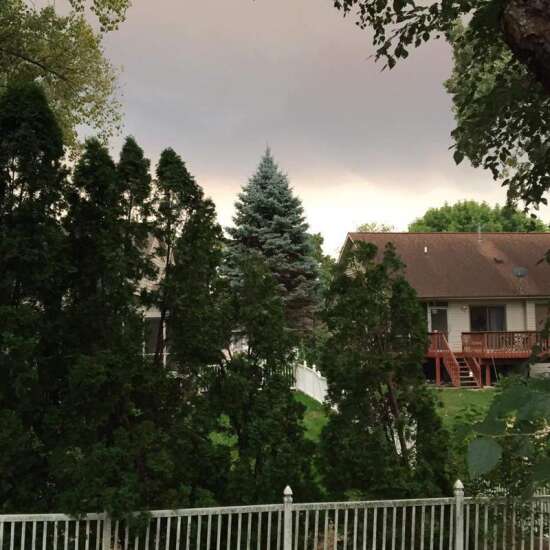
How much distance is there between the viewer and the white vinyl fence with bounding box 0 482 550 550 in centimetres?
629

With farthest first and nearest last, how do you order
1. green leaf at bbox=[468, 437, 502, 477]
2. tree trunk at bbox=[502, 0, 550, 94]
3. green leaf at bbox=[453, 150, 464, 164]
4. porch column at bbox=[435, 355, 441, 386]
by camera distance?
porch column at bbox=[435, 355, 441, 386], green leaf at bbox=[453, 150, 464, 164], tree trunk at bbox=[502, 0, 550, 94], green leaf at bbox=[468, 437, 502, 477]

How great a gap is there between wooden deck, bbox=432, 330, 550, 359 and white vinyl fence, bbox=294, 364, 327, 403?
584cm

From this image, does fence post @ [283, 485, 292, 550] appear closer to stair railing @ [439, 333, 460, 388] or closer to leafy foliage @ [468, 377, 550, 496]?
leafy foliage @ [468, 377, 550, 496]

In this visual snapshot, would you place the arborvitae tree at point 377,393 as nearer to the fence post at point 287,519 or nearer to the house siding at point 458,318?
the fence post at point 287,519

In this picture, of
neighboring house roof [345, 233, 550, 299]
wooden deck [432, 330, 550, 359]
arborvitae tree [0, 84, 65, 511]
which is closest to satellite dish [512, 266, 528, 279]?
neighboring house roof [345, 233, 550, 299]

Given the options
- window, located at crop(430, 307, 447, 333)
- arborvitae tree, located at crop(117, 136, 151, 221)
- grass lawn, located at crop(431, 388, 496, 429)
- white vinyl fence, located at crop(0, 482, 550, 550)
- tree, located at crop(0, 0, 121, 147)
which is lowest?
white vinyl fence, located at crop(0, 482, 550, 550)

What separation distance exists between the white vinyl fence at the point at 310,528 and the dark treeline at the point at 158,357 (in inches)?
9.3

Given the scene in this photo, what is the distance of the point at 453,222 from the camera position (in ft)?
215

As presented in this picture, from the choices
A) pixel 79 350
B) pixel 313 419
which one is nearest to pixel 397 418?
pixel 79 350

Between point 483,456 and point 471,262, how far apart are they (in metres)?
30.8

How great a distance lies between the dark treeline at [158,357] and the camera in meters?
6.34

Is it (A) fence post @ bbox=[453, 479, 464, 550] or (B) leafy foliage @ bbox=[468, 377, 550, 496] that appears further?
(A) fence post @ bbox=[453, 479, 464, 550]

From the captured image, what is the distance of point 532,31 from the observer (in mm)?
4195

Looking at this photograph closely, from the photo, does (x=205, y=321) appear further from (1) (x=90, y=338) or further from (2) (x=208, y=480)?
(2) (x=208, y=480)
